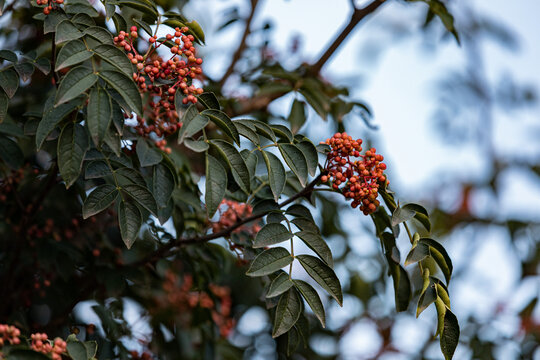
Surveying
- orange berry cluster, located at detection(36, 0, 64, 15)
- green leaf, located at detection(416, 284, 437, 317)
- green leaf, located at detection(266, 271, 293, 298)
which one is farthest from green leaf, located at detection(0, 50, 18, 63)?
green leaf, located at detection(416, 284, 437, 317)

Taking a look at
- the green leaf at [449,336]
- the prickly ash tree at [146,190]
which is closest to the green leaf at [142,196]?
the prickly ash tree at [146,190]

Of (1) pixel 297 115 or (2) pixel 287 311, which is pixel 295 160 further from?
(1) pixel 297 115

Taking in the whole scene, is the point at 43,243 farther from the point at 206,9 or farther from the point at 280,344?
the point at 206,9

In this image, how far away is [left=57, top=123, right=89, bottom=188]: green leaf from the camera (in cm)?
113

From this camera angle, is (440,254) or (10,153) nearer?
(440,254)

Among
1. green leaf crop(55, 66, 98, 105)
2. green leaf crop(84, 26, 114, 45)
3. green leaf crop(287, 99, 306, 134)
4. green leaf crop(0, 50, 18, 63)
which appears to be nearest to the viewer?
green leaf crop(55, 66, 98, 105)

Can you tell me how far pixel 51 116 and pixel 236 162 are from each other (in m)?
0.35

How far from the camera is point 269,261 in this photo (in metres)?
1.20

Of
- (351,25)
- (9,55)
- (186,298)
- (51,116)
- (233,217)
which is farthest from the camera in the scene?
(186,298)

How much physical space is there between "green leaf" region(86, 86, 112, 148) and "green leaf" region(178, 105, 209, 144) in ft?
0.42

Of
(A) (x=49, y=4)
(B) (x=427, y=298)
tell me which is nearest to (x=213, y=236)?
(B) (x=427, y=298)

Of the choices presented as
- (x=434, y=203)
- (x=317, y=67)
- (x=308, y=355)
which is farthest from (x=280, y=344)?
(x=434, y=203)

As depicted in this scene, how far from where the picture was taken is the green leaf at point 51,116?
1.12 m

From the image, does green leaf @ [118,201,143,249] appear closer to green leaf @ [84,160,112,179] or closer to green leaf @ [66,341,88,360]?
green leaf @ [84,160,112,179]
